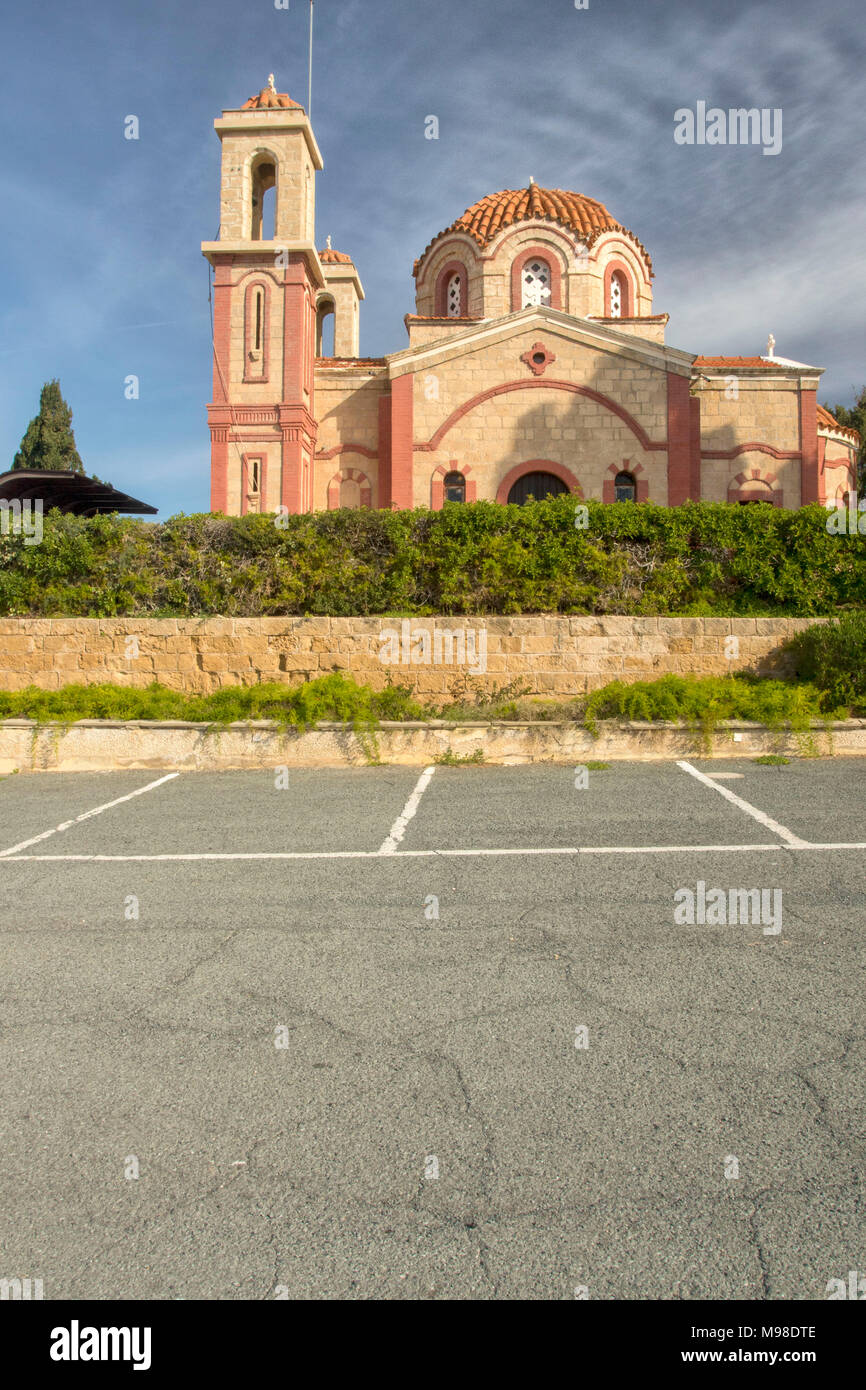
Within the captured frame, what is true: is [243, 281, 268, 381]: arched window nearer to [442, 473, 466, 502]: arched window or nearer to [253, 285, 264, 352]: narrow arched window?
[253, 285, 264, 352]: narrow arched window

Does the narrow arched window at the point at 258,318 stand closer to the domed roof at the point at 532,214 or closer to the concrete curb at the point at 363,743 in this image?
the domed roof at the point at 532,214

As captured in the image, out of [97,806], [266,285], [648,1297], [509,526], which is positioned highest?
[266,285]

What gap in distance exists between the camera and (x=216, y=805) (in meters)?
8.45

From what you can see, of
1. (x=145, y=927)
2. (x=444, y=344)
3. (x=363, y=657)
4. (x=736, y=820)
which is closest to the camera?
(x=145, y=927)

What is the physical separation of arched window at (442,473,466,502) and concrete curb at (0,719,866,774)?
12.4 metres

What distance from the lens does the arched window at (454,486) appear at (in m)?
21.5

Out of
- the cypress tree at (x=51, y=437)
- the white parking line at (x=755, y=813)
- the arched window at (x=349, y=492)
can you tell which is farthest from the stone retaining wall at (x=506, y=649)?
the cypress tree at (x=51, y=437)

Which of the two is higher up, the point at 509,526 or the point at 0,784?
the point at 509,526

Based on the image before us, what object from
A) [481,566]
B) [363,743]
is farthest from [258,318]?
[363,743]

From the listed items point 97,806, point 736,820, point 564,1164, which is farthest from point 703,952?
point 97,806

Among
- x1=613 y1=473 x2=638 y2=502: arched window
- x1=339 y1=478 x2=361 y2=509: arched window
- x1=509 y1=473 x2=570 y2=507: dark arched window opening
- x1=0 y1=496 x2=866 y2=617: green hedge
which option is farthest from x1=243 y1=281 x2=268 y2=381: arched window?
x1=0 y1=496 x2=866 y2=617: green hedge

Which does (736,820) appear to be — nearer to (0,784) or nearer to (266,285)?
(0,784)

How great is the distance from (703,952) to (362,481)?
20.5 m

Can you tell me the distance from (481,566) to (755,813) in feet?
19.4
